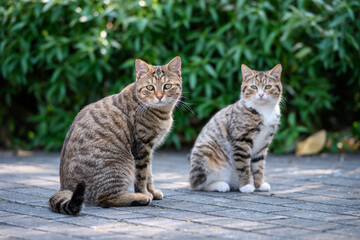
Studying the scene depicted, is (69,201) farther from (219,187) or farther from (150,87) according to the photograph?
(219,187)

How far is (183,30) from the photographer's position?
26.2ft

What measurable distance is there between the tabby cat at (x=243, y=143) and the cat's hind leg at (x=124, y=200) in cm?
87

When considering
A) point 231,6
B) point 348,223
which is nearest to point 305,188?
point 348,223

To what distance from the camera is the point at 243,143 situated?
4957 mm

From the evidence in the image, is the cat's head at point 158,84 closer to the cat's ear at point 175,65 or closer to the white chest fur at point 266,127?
the cat's ear at point 175,65

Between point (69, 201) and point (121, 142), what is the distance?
2.73 ft

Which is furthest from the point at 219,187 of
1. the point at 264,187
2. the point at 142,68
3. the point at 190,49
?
the point at 190,49

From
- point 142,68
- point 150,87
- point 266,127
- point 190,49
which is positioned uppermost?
point 190,49

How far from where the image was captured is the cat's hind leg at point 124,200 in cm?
421

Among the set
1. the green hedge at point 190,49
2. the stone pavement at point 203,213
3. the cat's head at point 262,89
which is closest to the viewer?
the stone pavement at point 203,213

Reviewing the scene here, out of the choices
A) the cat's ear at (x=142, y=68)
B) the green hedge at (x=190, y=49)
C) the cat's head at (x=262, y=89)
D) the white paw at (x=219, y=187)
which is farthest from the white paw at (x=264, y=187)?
the green hedge at (x=190, y=49)

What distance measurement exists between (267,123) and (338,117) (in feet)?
14.1

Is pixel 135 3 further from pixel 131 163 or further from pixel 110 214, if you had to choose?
pixel 110 214

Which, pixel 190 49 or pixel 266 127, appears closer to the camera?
pixel 266 127
